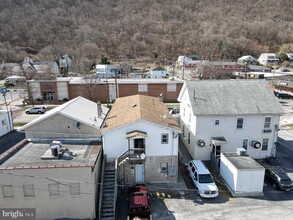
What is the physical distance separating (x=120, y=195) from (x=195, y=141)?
27.2 ft

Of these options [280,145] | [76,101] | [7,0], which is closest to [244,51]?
[280,145]

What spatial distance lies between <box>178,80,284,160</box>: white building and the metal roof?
8.68 m

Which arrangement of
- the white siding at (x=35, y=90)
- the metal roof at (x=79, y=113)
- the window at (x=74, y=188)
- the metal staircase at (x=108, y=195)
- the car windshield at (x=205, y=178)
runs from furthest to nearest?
1. the white siding at (x=35, y=90)
2. the metal roof at (x=79, y=113)
3. the car windshield at (x=205, y=178)
4. the metal staircase at (x=108, y=195)
5. the window at (x=74, y=188)

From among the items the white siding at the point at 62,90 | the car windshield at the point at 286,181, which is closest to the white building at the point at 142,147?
the car windshield at the point at 286,181

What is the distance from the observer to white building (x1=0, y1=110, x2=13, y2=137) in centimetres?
2722

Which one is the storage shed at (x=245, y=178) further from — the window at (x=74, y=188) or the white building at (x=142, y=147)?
the window at (x=74, y=188)

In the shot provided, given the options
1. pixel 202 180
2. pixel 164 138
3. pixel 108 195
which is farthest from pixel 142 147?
pixel 202 180

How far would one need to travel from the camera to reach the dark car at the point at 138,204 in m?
14.7

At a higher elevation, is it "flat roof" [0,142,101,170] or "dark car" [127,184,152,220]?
"flat roof" [0,142,101,170]

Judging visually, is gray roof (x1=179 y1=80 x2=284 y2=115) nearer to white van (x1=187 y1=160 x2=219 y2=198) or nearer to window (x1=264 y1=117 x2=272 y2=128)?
window (x1=264 y1=117 x2=272 y2=128)

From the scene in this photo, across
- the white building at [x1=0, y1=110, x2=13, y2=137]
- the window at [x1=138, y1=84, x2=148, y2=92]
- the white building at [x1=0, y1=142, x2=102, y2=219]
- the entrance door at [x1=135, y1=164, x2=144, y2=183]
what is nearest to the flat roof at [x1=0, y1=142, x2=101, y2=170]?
the white building at [x1=0, y1=142, x2=102, y2=219]

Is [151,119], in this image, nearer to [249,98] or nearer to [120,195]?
[120,195]

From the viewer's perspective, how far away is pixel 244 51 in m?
117

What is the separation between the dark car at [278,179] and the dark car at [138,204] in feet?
32.5
